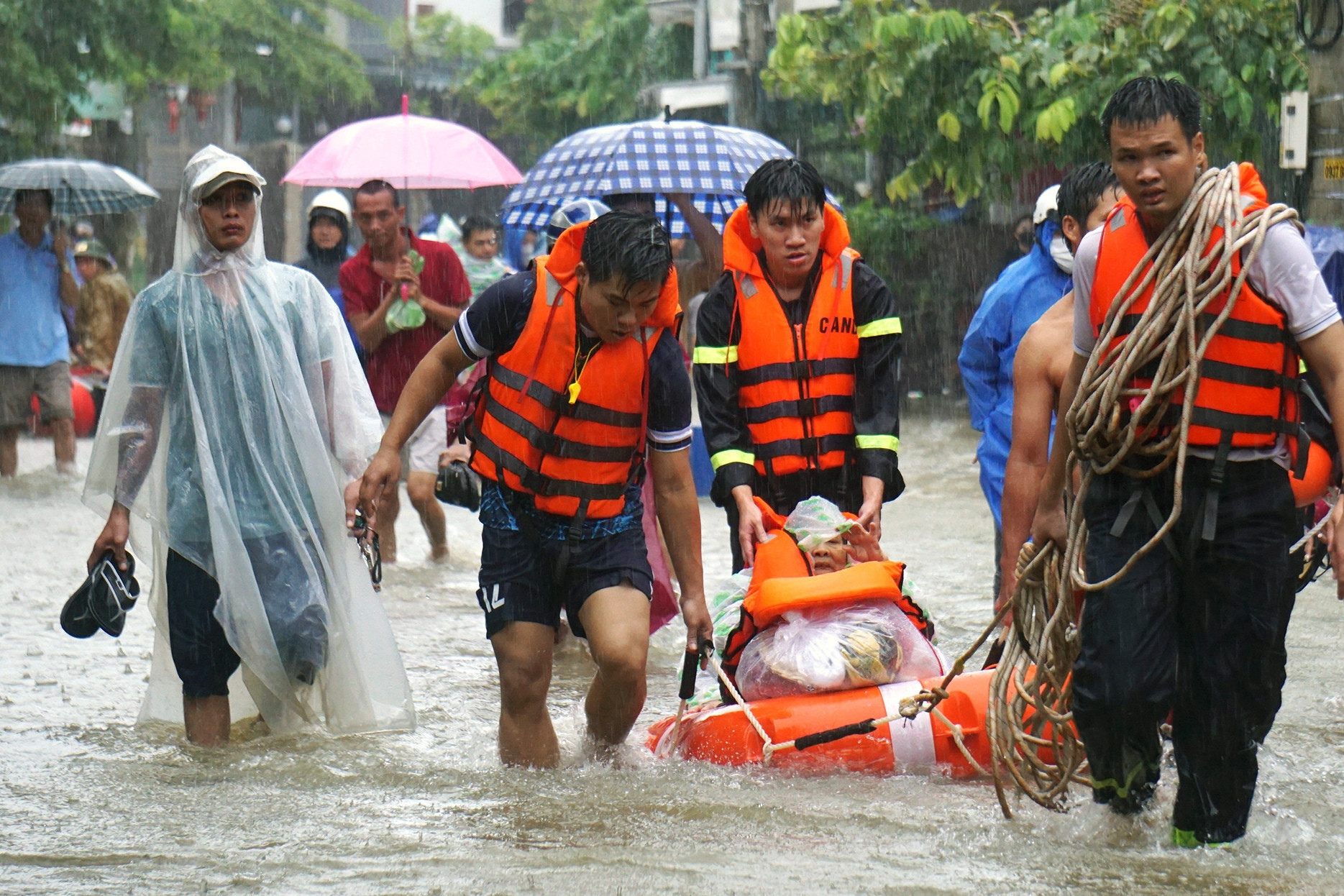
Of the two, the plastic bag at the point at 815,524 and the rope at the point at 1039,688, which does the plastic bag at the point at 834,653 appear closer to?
the plastic bag at the point at 815,524

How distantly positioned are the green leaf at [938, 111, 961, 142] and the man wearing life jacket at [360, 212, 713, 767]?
28.3ft

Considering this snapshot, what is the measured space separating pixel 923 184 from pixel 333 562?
9.48 metres

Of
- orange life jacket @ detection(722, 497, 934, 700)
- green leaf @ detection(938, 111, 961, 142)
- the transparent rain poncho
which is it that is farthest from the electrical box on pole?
the transparent rain poncho

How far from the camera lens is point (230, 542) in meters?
4.83

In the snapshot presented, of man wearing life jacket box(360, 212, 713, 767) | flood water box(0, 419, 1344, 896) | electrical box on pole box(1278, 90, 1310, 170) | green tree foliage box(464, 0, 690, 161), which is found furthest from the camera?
green tree foliage box(464, 0, 690, 161)

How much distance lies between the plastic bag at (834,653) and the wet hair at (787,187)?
120cm

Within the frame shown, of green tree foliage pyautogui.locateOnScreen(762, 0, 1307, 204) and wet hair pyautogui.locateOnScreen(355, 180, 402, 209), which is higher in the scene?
green tree foliage pyautogui.locateOnScreen(762, 0, 1307, 204)

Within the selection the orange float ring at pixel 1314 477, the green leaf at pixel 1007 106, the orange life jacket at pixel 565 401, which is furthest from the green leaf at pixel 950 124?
the orange float ring at pixel 1314 477

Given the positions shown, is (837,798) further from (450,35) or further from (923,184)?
(450,35)

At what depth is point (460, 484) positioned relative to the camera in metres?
6.48

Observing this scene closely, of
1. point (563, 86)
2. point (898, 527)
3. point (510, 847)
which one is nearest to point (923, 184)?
point (898, 527)

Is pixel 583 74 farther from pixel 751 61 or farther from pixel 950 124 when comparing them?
pixel 950 124

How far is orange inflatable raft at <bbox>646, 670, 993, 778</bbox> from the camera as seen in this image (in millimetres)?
4637

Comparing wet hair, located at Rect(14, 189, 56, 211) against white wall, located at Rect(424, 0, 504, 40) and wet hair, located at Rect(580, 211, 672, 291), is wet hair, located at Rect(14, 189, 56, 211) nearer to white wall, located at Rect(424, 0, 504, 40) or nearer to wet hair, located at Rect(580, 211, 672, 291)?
wet hair, located at Rect(580, 211, 672, 291)
